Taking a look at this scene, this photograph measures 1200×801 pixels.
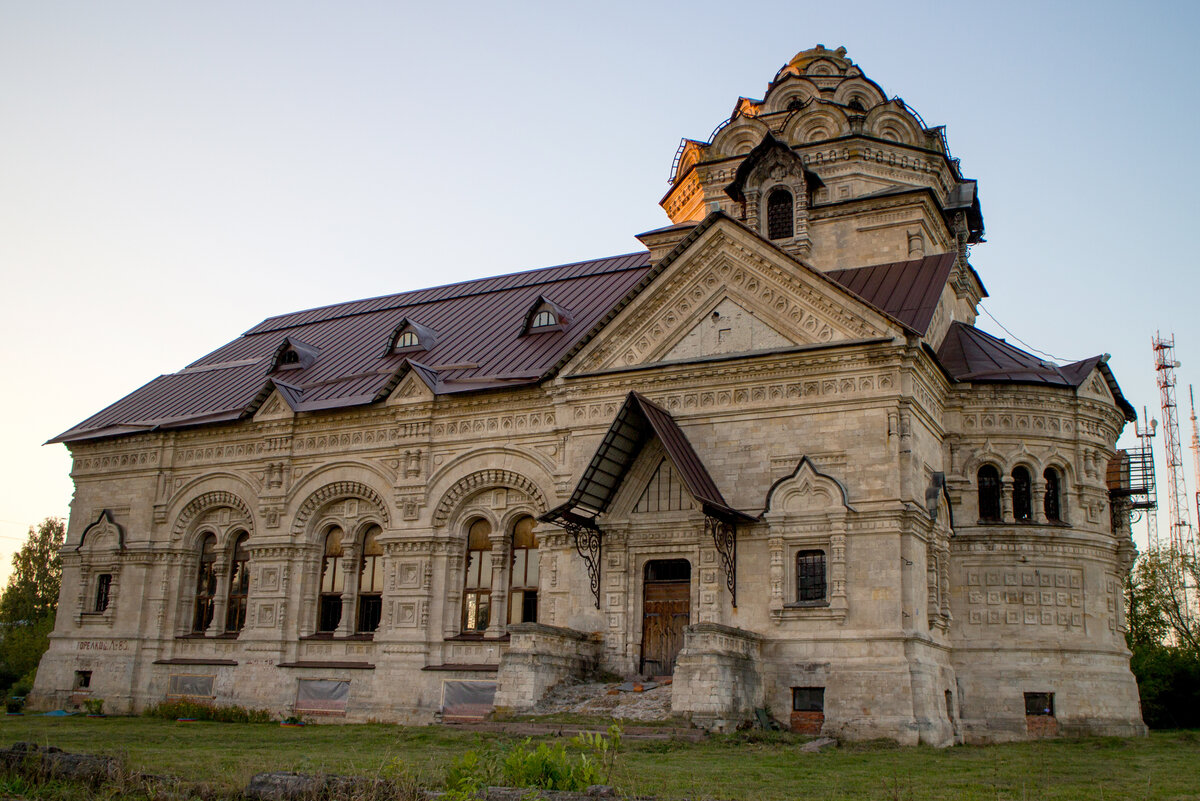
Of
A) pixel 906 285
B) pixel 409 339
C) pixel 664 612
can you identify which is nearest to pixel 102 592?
pixel 409 339

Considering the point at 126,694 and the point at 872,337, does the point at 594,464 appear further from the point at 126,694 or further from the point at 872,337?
the point at 126,694

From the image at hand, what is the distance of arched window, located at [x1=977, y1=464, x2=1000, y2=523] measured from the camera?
24062mm

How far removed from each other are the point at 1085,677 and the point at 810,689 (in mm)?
6570

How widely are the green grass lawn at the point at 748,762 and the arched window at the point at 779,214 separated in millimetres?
13085

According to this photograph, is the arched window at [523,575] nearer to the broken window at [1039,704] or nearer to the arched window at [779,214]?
the arched window at [779,214]

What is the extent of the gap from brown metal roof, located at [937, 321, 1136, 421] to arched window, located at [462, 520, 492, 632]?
37.6ft

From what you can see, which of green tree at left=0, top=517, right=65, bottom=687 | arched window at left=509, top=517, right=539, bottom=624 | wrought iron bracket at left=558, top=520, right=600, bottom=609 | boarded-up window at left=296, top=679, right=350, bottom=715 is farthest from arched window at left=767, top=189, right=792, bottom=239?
green tree at left=0, top=517, right=65, bottom=687

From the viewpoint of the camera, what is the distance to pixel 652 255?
30125 mm

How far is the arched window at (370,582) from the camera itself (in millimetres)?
27625

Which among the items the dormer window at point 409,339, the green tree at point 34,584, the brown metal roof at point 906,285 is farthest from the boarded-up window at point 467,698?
the green tree at point 34,584

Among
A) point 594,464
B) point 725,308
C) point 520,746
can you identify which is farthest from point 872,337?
point 520,746

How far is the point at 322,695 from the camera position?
87.6 feet

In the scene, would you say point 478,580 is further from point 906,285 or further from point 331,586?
point 906,285

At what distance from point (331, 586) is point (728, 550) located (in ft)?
37.9
